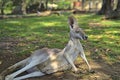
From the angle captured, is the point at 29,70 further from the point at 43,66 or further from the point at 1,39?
the point at 1,39

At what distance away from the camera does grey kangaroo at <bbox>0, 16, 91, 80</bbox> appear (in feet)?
22.2

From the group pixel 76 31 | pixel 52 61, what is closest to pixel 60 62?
pixel 52 61

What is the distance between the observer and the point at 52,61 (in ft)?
22.5

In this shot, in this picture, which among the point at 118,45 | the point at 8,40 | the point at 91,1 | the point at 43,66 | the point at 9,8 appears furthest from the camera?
the point at 91,1

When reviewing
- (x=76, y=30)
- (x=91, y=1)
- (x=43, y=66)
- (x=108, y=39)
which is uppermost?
(x=76, y=30)

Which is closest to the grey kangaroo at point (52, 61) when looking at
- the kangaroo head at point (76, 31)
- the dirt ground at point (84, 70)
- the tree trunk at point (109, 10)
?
the kangaroo head at point (76, 31)

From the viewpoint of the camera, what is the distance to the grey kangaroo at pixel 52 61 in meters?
6.77

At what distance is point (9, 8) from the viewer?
42031 millimetres

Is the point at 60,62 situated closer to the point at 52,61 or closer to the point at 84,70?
the point at 52,61

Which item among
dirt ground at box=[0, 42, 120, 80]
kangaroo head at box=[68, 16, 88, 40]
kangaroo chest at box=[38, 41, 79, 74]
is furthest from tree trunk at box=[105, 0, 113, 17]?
kangaroo head at box=[68, 16, 88, 40]

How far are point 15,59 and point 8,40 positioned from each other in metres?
3.39

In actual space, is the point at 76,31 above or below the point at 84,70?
above

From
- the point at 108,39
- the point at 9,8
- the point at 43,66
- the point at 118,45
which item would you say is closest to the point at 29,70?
the point at 43,66

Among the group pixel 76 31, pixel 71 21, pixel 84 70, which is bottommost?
pixel 84 70
